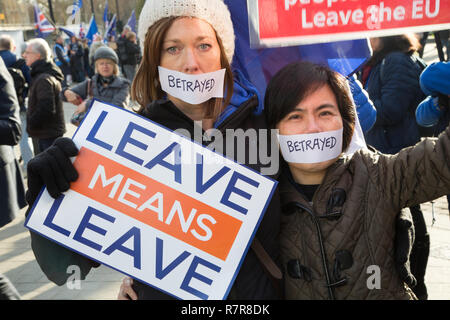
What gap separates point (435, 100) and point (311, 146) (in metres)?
1.51

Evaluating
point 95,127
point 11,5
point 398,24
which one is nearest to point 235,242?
point 95,127

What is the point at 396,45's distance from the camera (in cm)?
356

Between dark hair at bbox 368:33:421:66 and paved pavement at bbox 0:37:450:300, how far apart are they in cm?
169

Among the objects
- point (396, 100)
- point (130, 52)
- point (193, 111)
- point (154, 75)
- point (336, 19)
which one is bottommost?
point (396, 100)

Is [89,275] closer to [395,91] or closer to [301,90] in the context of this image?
[395,91]

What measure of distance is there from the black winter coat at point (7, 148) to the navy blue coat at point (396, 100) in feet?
8.45

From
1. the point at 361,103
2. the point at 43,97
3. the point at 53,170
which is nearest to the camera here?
the point at 53,170

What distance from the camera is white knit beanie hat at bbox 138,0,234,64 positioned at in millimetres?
1621

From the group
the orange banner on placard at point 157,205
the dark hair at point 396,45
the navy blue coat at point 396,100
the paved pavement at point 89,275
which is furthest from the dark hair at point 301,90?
the paved pavement at point 89,275

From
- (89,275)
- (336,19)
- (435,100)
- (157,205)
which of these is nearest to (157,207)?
(157,205)

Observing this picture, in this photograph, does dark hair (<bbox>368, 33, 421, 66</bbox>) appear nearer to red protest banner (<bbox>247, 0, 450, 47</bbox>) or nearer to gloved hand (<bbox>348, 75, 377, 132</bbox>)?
gloved hand (<bbox>348, 75, 377, 132</bbox>)

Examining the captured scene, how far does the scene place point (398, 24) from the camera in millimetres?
1947
